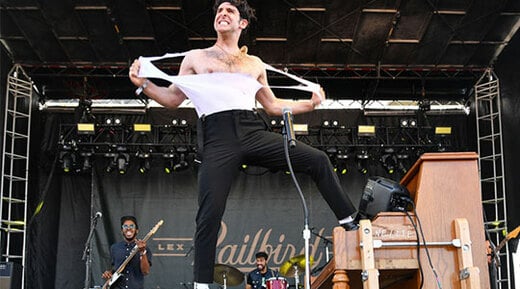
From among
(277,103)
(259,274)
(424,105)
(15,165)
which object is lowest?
(259,274)

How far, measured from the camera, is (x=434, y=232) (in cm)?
358

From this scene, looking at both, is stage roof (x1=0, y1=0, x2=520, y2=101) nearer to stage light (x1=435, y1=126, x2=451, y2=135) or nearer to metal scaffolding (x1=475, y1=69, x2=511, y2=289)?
metal scaffolding (x1=475, y1=69, x2=511, y2=289)

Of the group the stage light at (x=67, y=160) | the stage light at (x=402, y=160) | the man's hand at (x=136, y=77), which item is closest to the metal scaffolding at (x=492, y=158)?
the stage light at (x=402, y=160)

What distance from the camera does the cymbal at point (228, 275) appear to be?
35.4 ft

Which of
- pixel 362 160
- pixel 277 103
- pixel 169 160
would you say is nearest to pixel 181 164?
pixel 169 160

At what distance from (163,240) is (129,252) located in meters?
3.63

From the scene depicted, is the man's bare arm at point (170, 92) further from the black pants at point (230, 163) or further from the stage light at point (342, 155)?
the stage light at point (342, 155)

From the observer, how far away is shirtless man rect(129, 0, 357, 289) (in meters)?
3.65

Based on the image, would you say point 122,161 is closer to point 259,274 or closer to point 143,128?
point 143,128

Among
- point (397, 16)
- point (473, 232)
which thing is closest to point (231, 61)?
point (473, 232)

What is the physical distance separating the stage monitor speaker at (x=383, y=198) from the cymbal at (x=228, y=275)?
22.4 ft

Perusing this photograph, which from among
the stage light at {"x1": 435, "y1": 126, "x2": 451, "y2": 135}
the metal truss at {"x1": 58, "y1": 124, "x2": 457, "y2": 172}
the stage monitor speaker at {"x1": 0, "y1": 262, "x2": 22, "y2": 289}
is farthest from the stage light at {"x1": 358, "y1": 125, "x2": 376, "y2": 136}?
the stage monitor speaker at {"x1": 0, "y1": 262, "x2": 22, "y2": 289}

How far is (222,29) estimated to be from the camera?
398cm

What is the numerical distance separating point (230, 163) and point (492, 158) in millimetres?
9212
